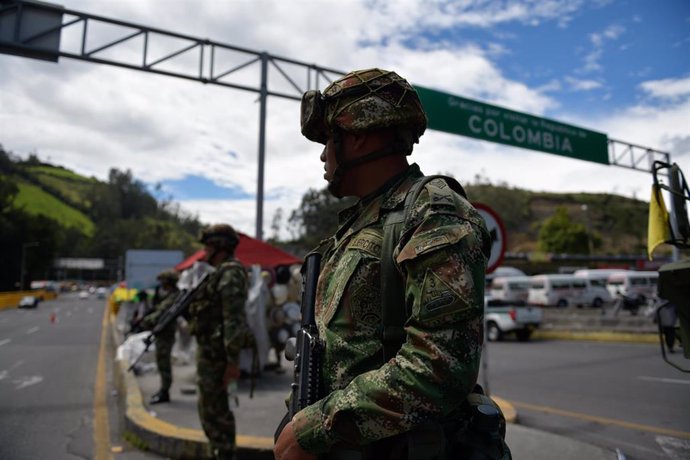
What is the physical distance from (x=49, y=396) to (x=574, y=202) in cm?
10887

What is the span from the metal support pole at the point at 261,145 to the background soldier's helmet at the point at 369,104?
22.4ft

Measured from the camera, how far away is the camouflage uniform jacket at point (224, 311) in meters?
3.82

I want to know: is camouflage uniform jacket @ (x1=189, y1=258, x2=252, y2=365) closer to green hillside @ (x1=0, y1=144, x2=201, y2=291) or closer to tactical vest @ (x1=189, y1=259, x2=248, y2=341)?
tactical vest @ (x1=189, y1=259, x2=248, y2=341)

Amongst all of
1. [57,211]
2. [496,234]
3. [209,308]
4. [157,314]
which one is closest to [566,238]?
[496,234]

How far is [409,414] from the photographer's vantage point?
1130 mm

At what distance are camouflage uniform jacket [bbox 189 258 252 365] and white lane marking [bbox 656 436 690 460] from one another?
2930 millimetres

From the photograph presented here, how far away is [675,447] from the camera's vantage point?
3031mm

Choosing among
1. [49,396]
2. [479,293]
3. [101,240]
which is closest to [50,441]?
[49,396]

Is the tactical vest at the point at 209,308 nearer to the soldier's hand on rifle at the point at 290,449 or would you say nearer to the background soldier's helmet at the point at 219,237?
the background soldier's helmet at the point at 219,237

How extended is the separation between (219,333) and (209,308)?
259 millimetres

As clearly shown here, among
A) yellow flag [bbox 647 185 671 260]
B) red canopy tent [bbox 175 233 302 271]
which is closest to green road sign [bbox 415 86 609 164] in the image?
red canopy tent [bbox 175 233 302 271]

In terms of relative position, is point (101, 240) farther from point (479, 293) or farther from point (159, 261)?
point (479, 293)

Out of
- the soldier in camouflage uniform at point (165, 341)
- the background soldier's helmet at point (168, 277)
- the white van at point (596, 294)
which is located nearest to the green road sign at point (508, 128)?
the background soldier's helmet at point (168, 277)

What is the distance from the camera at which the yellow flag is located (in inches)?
95.1
